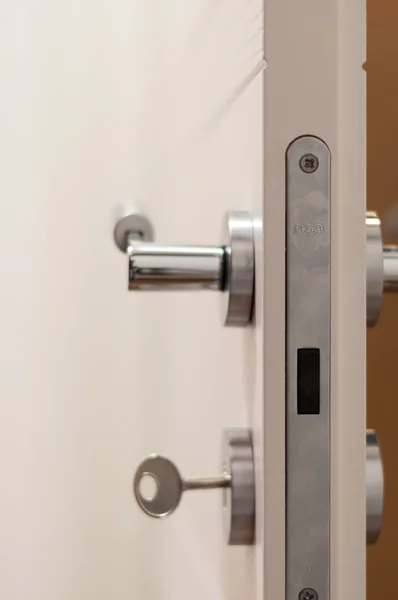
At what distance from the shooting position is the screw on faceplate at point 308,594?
12.1 inches

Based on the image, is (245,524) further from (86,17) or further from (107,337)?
(86,17)

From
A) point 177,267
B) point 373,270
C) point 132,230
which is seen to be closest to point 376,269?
point 373,270

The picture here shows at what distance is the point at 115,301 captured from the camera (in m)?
0.92

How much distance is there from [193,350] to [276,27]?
0.35m

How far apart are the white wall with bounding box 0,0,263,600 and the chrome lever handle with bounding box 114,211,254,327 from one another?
1.14 feet

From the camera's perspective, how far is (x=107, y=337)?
3.03 ft

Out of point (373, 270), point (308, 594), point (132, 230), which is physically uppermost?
point (132, 230)

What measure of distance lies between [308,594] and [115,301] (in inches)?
25.3

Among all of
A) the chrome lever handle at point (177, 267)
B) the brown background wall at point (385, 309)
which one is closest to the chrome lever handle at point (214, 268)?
the chrome lever handle at point (177, 267)

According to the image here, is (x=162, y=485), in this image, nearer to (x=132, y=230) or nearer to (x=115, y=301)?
(x=132, y=230)

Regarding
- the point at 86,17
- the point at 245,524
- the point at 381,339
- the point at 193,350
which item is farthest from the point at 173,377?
the point at 86,17

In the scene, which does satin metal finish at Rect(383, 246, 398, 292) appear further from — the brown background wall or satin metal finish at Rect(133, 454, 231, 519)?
the brown background wall

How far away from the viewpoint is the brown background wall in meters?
0.57

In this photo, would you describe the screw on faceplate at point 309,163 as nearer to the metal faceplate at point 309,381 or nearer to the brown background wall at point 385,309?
the metal faceplate at point 309,381
